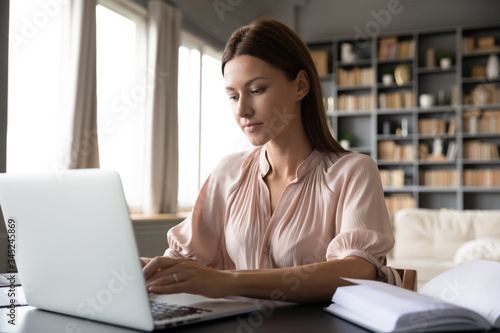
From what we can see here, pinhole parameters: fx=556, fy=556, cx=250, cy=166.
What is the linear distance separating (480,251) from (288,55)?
10.5ft

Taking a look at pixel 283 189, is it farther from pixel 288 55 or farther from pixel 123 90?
pixel 123 90

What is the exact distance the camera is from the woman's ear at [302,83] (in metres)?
1.44

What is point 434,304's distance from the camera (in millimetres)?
774

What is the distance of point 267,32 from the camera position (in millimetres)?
1394

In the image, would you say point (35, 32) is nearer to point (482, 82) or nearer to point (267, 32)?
point (267, 32)

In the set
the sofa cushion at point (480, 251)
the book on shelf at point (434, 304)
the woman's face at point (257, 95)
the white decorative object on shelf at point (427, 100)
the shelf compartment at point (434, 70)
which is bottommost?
the sofa cushion at point (480, 251)

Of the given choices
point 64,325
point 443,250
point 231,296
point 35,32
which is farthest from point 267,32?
point 443,250

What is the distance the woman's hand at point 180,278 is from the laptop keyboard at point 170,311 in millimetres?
26

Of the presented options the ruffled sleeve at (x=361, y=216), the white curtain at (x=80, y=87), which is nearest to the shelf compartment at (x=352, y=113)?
the white curtain at (x=80, y=87)

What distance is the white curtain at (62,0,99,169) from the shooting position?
3.81 metres

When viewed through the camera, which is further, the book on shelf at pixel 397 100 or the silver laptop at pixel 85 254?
the book on shelf at pixel 397 100

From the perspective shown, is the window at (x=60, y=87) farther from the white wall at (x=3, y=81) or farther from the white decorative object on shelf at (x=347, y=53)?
the white decorative object on shelf at (x=347, y=53)

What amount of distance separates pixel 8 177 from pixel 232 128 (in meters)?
6.01

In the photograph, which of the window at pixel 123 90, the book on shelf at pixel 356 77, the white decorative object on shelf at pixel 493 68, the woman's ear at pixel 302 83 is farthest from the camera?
the book on shelf at pixel 356 77
